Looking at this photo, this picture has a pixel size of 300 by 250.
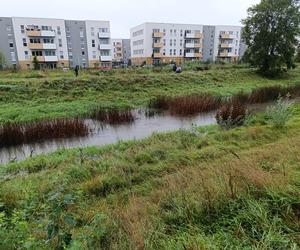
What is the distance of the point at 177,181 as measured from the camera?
13.9ft

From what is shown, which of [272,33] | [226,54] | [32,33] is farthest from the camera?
[226,54]

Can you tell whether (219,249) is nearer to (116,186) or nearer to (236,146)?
(116,186)

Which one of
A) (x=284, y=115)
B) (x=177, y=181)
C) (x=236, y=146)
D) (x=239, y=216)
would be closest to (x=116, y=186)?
(x=177, y=181)

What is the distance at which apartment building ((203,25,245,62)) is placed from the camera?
63.0 metres

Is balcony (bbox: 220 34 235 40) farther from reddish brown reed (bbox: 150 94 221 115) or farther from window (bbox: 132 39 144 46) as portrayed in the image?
reddish brown reed (bbox: 150 94 221 115)

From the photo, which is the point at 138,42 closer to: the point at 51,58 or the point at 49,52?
the point at 49,52

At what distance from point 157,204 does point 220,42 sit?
223ft

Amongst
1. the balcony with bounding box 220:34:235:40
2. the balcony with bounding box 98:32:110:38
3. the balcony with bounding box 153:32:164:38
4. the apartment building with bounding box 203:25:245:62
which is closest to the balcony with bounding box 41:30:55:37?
the balcony with bounding box 98:32:110:38

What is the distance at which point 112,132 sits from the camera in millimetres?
10656

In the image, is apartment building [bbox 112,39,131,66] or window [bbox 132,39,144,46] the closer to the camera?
window [bbox 132,39,144,46]

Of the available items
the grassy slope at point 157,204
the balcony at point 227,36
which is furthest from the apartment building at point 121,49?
the grassy slope at point 157,204

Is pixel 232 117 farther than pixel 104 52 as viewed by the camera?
No

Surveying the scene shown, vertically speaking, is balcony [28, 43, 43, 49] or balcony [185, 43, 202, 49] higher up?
balcony [185, 43, 202, 49]

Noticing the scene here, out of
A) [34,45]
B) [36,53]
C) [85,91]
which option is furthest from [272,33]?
[36,53]
